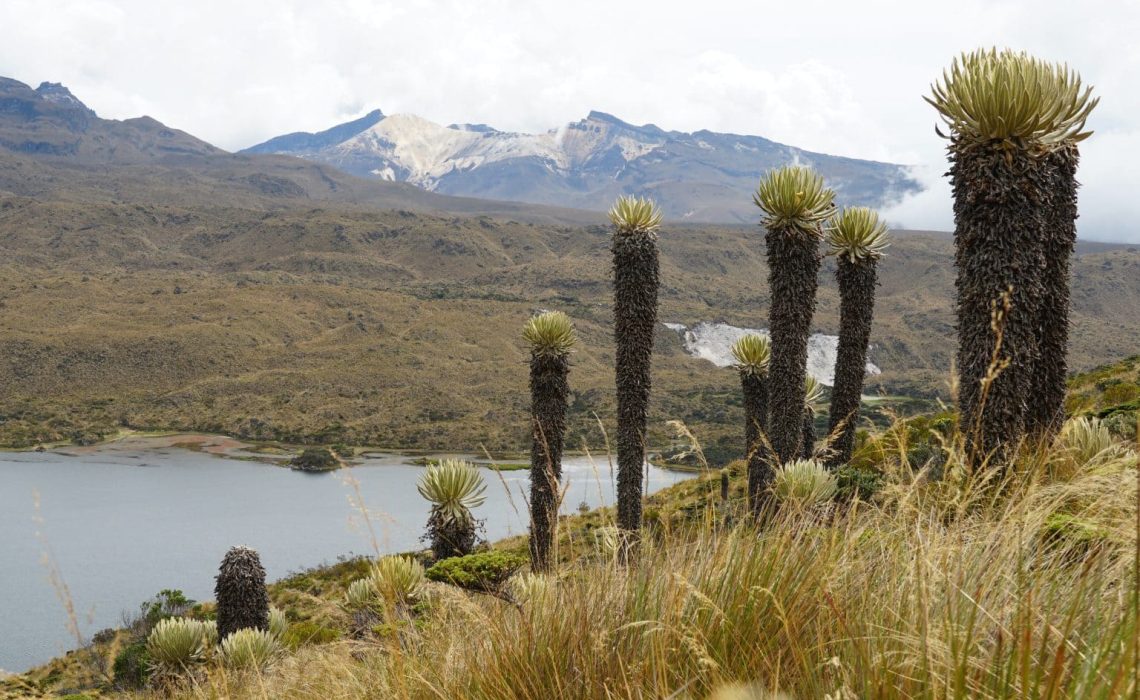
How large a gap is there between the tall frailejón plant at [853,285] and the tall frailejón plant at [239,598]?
1008cm

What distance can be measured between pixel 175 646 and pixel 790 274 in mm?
11856

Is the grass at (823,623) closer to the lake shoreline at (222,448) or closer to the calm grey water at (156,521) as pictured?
the calm grey water at (156,521)

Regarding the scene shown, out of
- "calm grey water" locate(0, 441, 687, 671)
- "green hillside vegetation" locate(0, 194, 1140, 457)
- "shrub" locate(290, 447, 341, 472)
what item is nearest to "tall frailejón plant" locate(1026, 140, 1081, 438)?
"calm grey water" locate(0, 441, 687, 671)

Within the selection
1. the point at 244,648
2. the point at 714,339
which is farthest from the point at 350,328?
the point at 244,648

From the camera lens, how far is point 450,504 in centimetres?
1590

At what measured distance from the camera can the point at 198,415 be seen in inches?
3179

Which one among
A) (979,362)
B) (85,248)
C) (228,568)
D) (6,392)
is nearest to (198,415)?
(6,392)

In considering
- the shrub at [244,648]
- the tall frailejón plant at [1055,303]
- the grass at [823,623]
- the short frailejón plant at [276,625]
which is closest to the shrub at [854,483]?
the tall frailejón plant at [1055,303]

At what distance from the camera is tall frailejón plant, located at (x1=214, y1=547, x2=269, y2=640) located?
14617 millimetres

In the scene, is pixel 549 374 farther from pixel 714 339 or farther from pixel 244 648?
pixel 714 339

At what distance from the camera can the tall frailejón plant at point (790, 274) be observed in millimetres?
14180

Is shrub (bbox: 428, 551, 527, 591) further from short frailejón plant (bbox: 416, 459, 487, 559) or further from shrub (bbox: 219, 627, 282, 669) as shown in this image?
short frailejón plant (bbox: 416, 459, 487, 559)

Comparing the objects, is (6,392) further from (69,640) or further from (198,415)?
(69,640)

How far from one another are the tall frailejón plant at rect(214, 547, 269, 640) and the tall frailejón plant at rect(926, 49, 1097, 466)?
11.8 meters
